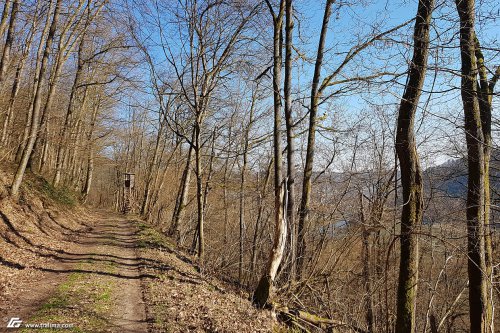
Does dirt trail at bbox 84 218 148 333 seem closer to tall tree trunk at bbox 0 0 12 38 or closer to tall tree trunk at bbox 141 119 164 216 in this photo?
tall tree trunk at bbox 0 0 12 38

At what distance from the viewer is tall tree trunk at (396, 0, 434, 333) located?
18.9ft

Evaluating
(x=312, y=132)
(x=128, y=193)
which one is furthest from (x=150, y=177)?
(x=312, y=132)

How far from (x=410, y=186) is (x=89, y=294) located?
19.6 feet

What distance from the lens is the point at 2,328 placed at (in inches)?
170

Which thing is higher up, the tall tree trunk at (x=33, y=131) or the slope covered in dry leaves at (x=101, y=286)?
the tall tree trunk at (x=33, y=131)

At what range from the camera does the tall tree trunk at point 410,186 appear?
576cm

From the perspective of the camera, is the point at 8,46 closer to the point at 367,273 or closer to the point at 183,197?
the point at 183,197

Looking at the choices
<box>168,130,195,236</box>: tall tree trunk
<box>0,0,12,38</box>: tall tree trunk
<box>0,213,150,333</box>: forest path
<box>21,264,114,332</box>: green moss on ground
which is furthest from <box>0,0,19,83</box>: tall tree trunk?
<box>21,264,114,332</box>: green moss on ground

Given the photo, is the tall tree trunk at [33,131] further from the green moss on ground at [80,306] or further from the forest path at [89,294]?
the green moss on ground at [80,306]

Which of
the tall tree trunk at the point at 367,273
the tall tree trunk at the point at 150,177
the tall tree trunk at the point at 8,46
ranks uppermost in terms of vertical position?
the tall tree trunk at the point at 8,46
